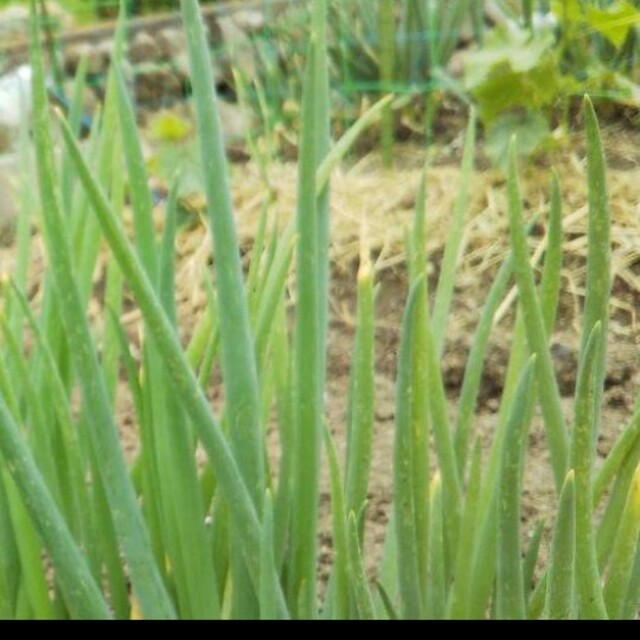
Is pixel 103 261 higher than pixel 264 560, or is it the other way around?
pixel 264 560

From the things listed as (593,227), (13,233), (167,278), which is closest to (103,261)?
(13,233)

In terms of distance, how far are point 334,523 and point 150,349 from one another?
17 centimetres

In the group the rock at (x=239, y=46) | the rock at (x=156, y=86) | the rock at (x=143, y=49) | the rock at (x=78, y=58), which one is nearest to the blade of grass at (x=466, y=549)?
the rock at (x=239, y=46)

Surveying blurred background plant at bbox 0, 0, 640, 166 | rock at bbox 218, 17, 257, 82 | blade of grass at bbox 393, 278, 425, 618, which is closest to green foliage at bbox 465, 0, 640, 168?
blurred background plant at bbox 0, 0, 640, 166

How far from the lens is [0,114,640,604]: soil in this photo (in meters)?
1.61

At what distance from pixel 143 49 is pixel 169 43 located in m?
0.09

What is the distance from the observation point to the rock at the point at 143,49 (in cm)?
339

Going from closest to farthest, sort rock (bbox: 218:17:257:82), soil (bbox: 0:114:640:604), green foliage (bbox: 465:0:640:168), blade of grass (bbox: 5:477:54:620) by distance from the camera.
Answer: blade of grass (bbox: 5:477:54:620), soil (bbox: 0:114:640:604), green foliage (bbox: 465:0:640:168), rock (bbox: 218:17:257:82)

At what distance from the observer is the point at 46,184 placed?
0.81 metres

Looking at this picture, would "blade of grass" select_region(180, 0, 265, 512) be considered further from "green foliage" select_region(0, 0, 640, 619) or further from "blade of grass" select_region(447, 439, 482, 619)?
"blade of grass" select_region(447, 439, 482, 619)

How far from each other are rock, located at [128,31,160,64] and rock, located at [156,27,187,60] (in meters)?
0.02

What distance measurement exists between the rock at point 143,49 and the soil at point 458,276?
1025 millimetres
